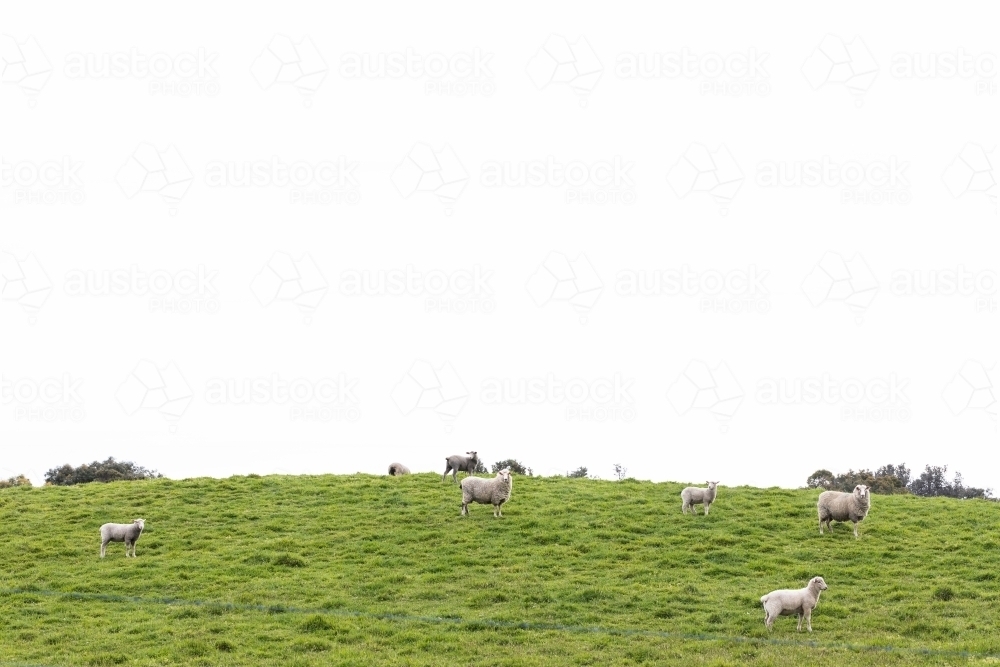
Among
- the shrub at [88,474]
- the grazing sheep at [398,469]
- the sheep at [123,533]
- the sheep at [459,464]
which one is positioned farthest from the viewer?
the shrub at [88,474]

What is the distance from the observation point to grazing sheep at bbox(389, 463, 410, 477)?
148ft

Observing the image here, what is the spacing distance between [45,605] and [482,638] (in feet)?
43.9

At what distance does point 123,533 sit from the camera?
3212 cm

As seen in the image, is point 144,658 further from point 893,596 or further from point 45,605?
point 893,596

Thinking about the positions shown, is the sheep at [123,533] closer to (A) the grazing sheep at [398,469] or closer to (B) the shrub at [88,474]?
(A) the grazing sheep at [398,469]

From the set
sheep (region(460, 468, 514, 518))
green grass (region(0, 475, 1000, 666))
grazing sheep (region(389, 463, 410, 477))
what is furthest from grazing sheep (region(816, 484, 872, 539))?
grazing sheep (region(389, 463, 410, 477))

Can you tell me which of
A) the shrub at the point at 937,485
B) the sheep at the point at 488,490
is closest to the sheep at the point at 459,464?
the sheep at the point at 488,490

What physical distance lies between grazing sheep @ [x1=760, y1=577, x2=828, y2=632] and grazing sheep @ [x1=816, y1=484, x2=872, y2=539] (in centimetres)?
870

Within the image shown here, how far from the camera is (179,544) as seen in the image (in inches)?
1300

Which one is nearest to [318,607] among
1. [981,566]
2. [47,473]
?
[981,566]

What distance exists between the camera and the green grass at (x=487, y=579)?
22375 mm

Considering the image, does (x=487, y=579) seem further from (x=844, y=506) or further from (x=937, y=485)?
(x=937, y=485)

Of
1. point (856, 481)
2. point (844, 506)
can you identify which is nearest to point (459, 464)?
point (844, 506)

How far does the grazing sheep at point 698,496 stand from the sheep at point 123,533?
19245 millimetres
